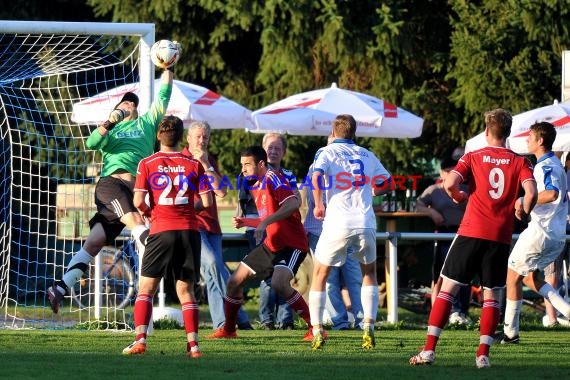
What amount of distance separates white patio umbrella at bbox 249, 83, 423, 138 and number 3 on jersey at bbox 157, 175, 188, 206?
20.1 feet

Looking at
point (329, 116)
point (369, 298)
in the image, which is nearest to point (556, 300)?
point (369, 298)

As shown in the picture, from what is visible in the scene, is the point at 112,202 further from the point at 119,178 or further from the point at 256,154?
the point at 256,154

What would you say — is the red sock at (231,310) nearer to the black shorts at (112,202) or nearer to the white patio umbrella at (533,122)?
the black shorts at (112,202)

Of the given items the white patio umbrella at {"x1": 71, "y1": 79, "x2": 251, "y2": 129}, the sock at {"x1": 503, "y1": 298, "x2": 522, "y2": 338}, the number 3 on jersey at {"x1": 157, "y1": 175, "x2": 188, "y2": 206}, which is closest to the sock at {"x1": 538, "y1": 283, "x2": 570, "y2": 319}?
the sock at {"x1": 503, "y1": 298, "x2": 522, "y2": 338}

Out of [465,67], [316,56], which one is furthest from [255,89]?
[465,67]

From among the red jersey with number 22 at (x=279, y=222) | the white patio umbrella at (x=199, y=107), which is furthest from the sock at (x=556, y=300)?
the white patio umbrella at (x=199, y=107)

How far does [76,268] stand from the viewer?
39.7 feet

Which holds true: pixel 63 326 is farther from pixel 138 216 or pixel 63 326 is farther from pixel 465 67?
pixel 465 67

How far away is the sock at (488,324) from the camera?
9.65m

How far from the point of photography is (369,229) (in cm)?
1103

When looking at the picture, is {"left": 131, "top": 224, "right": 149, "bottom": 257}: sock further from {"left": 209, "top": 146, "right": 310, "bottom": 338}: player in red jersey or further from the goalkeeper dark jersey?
{"left": 209, "top": 146, "right": 310, "bottom": 338}: player in red jersey

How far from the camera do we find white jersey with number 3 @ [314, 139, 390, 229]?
10.9 metres

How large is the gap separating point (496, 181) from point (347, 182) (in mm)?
1664

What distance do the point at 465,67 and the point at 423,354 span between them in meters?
11.0
